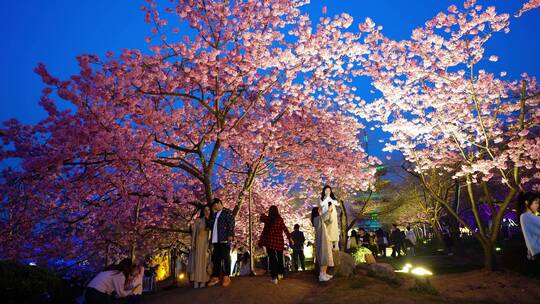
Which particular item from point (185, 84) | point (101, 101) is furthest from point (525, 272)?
point (101, 101)

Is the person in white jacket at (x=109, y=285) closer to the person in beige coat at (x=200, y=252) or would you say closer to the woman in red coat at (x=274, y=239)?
the person in beige coat at (x=200, y=252)

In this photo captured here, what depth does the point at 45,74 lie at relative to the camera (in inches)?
361

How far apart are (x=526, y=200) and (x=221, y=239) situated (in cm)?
650

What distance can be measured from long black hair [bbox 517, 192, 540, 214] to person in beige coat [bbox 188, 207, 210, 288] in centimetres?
705

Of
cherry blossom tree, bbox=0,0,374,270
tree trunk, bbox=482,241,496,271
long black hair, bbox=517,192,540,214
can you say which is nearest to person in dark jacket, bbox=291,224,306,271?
cherry blossom tree, bbox=0,0,374,270

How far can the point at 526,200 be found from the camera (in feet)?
21.5

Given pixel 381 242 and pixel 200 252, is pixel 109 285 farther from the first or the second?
pixel 381 242

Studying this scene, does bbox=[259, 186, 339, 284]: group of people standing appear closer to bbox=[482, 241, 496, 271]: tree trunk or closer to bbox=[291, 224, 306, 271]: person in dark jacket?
bbox=[291, 224, 306, 271]: person in dark jacket

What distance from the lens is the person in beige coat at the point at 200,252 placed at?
9266 millimetres

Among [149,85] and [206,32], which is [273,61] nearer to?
[206,32]

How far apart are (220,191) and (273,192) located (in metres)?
5.68

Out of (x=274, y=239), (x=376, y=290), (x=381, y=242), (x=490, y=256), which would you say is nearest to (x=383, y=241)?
(x=381, y=242)

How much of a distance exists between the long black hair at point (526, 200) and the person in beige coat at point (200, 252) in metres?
7.05

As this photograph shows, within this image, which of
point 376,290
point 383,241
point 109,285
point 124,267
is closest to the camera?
point 109,285
